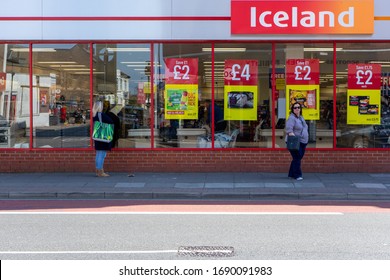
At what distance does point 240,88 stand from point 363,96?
312cm

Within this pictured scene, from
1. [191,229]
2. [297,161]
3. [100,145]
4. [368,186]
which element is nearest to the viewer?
[191,229]

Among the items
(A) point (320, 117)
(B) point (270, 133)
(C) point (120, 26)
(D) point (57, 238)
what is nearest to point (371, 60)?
(A) point (320, 117)

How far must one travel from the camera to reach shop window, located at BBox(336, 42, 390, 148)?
47.4ft

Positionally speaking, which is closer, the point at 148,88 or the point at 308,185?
the point at 308,185

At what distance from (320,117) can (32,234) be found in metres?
8.74

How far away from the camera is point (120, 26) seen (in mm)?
14281

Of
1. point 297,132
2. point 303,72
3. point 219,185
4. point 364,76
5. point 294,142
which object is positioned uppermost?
point 303,72

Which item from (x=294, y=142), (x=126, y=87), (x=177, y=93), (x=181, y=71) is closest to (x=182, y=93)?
(x=177, y=93)

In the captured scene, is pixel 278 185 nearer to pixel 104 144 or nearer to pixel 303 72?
pixel 303 72

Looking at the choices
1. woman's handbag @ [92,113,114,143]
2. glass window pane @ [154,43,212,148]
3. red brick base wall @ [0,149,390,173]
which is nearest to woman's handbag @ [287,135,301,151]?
red brick base wall @ [0,149,390,173]

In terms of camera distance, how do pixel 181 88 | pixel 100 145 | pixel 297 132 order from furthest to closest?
pixel 181 88
pixel 100 145
pixel 297 132

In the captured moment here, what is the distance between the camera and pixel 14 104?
48.4 ft

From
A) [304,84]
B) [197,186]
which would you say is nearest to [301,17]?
[304,84]

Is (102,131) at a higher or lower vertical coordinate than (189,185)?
higher
